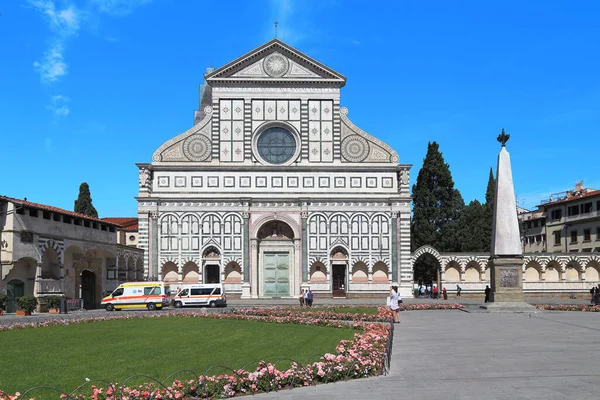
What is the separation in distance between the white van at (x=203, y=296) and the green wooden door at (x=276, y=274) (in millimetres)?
10930

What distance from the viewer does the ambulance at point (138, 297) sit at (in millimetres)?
44031

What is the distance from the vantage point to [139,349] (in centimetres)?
1781

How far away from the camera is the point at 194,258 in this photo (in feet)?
186

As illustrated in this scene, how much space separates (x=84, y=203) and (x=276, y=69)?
3017cm

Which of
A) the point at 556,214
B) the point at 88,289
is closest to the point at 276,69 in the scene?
the point at 88,289

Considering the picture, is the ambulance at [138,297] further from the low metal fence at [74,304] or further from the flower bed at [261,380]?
the flower bed at [261,380]

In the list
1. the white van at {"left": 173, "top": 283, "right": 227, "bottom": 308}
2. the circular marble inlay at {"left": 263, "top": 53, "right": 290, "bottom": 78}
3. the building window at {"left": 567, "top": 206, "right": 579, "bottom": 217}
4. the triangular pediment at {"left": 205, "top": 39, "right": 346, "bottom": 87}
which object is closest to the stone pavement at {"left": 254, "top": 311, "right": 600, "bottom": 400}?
the white van at {"left": 173, "top": 283, "right": 227, "bottom": 308}

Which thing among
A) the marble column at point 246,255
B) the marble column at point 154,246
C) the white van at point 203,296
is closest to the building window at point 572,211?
the marble column at point 246,255

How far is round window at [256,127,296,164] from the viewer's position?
191 ft

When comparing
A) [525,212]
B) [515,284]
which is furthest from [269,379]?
[525,212]

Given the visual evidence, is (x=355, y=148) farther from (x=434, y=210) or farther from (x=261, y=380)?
(x=261, y=380)

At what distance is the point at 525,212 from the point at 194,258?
5948cm

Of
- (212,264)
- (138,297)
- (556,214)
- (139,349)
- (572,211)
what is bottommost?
(138,297)

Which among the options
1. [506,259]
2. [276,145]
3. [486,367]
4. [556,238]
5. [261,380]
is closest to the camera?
[261,380]
